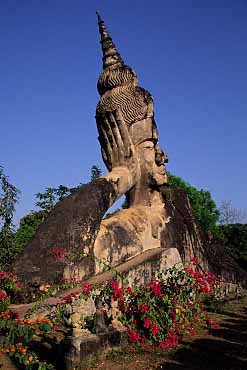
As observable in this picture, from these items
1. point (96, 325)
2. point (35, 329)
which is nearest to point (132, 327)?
point (96, 325)

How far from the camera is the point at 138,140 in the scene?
31.7ft

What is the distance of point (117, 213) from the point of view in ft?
30.1

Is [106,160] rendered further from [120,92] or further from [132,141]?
[120,92]

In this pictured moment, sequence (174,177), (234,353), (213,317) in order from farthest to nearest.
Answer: (174,177)
(213,317)
(234,353)

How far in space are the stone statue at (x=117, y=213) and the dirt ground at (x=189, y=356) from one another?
192 cm

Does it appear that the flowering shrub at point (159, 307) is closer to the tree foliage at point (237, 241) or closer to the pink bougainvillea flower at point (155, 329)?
the pink bougainvillea flower at point (155, 329)

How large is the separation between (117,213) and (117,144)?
1430 millimetres

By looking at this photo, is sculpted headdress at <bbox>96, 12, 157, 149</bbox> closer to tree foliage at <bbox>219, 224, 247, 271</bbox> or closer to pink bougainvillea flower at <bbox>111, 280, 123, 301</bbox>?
pink bougainvillea flower at <bbox>111, 280, 123, 301</bbox>

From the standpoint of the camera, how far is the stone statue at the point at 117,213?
24.1 ft

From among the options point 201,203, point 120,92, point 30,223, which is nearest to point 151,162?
point 120,92

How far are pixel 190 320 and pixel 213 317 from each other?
1.08 metres

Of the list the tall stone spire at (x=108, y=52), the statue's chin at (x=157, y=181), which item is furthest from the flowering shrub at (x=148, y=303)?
the tall stone spire at (x=108, y=52)

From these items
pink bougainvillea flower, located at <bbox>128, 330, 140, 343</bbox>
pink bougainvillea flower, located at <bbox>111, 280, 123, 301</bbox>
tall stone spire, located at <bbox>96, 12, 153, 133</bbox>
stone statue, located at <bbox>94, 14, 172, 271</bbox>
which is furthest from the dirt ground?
tall stone spire, located at <bbox>96, 12, 153, 133</bbox>

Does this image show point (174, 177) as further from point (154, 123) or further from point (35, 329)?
point (35, 329)
